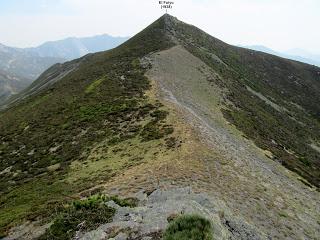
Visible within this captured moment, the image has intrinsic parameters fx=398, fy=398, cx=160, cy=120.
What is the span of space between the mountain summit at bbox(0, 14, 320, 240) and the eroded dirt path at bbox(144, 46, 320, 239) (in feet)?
0.46

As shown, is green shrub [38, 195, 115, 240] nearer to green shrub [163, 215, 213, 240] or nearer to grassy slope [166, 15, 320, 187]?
green shrub [163, 215, 213, 240]

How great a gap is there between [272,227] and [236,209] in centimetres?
261

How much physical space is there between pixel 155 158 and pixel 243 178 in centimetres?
714

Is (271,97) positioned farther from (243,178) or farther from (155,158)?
(155,158)

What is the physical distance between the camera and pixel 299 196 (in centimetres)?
3431

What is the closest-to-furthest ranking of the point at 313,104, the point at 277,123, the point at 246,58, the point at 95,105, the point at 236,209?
the point at 236,209 < the point at 95,105 < the point at 277,123 < the point at 313,104 < the point at 246,58

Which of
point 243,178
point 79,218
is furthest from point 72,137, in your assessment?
point 79,218

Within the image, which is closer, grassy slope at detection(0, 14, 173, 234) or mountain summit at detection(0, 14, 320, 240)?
mountain summit at detection(0, 14, 320, 240)

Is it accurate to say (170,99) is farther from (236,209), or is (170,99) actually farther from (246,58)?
(246,58)

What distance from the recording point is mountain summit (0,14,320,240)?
926 inches

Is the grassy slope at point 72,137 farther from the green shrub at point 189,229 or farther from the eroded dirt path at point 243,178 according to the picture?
the green shrub at point 189,229

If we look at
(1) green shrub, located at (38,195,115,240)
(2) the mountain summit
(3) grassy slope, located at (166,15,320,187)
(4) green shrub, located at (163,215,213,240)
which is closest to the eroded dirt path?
(2) the mountain summit

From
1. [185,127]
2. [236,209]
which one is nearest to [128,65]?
[185,127]

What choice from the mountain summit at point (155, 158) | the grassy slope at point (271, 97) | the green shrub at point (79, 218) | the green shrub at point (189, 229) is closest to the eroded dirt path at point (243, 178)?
the mountain summit at point (155, 158)
